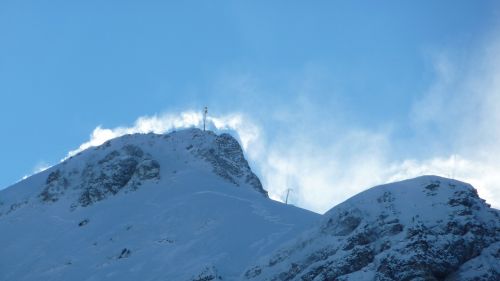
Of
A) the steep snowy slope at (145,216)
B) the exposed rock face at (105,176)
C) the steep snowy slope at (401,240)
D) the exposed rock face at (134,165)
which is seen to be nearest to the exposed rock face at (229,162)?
the exposed rock face at (134,165)

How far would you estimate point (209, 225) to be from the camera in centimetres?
6550

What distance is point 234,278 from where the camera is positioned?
1962 inches

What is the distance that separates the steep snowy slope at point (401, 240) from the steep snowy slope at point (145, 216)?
779 centimetres

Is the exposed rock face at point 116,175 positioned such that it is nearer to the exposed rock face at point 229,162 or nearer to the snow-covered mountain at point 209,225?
the snow-covered mountain at point 209,225

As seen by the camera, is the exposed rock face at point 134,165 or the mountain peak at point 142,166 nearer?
the mountain peak at point 142,166

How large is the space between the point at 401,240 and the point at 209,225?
94.7ft

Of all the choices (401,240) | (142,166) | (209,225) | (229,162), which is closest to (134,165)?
(142,166)

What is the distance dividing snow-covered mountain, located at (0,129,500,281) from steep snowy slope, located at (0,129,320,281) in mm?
175

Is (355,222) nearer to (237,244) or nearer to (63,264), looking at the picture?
(237,244)

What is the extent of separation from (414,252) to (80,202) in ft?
176

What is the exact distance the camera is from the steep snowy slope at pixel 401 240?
37469mm

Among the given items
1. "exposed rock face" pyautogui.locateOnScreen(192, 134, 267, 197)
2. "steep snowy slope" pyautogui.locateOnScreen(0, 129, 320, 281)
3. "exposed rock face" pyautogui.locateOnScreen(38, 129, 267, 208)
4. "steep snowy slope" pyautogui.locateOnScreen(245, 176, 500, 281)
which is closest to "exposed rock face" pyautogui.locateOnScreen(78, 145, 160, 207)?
"exposed rock face" pyautogui.locateOnScreen(38, 129, 267, 208)

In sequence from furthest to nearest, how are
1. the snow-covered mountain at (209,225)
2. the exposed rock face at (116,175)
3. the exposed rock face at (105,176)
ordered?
the exposed rock face at (105,176) < the exposed rock face at (116,175) < the snow-covered mountain at (209,225)

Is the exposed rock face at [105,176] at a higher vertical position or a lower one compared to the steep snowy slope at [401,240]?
higher
